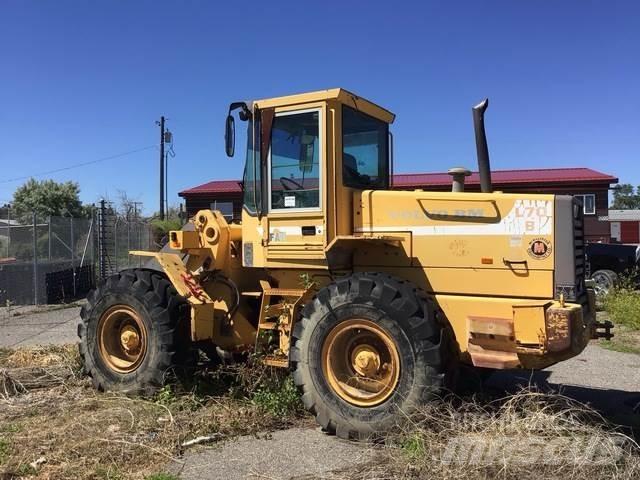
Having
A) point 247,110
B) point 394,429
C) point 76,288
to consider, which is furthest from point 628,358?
point 76,288

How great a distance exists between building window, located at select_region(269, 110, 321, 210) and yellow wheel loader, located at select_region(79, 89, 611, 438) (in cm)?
1

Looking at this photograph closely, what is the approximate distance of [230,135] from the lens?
592 centimetres

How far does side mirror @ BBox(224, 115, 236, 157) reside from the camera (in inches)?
233

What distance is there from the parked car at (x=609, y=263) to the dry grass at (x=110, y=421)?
11.6 metres

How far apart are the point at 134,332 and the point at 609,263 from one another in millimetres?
12937

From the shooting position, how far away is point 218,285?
6527 mm

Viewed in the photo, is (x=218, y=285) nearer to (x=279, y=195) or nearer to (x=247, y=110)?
(x=279, y=195)

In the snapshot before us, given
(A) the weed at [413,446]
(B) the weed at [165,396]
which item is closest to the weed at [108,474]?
(B) the weed at [165,396]

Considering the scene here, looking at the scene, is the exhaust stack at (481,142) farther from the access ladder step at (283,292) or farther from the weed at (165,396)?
the weed at (165,396)

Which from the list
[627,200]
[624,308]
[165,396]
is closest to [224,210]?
[165,396]

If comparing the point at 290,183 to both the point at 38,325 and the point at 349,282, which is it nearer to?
the point at 349,282

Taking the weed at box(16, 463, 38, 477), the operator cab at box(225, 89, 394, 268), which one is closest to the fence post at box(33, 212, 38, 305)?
the operator cab at box(225, 89, 394, 268)

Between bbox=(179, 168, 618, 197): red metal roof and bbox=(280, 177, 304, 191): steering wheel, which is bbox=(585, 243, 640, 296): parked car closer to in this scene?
bbox=(179, 168, 618, 197): red metal roof

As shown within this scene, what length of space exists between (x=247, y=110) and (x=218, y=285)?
6.15 ft
